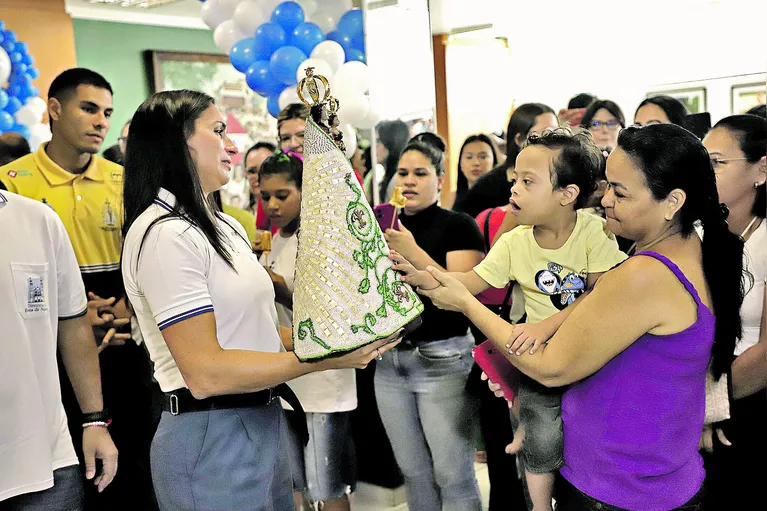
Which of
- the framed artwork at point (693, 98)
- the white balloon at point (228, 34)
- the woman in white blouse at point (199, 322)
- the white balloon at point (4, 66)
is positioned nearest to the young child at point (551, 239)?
the woman in white blouse at point (199, 322)

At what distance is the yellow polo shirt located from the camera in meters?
2.72

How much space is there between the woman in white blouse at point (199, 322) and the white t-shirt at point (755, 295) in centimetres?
106

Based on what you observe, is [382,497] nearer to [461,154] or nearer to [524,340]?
[461,154]

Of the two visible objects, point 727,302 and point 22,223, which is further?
point 22,223

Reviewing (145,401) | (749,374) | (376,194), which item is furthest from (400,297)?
(376,194)

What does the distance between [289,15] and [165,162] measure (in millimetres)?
2234

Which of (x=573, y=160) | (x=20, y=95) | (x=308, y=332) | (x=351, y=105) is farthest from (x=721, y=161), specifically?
(x=20, y=95)

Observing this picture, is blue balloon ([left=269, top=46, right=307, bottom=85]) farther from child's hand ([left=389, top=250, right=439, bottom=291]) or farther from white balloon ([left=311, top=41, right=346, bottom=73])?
child's hand ([left=389, top=250, right=439, bottom=291])

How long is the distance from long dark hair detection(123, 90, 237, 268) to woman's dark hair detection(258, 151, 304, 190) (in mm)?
1176

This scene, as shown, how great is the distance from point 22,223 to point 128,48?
7692mm

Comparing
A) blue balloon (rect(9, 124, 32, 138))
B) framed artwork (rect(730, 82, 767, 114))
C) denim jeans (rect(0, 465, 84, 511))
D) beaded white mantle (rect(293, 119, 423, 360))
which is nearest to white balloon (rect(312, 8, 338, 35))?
framed artwork (rect(730, 82, 767, 114))

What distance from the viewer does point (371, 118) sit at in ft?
11.4

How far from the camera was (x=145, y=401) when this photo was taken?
2.90m

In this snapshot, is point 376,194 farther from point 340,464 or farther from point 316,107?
point 316,107
